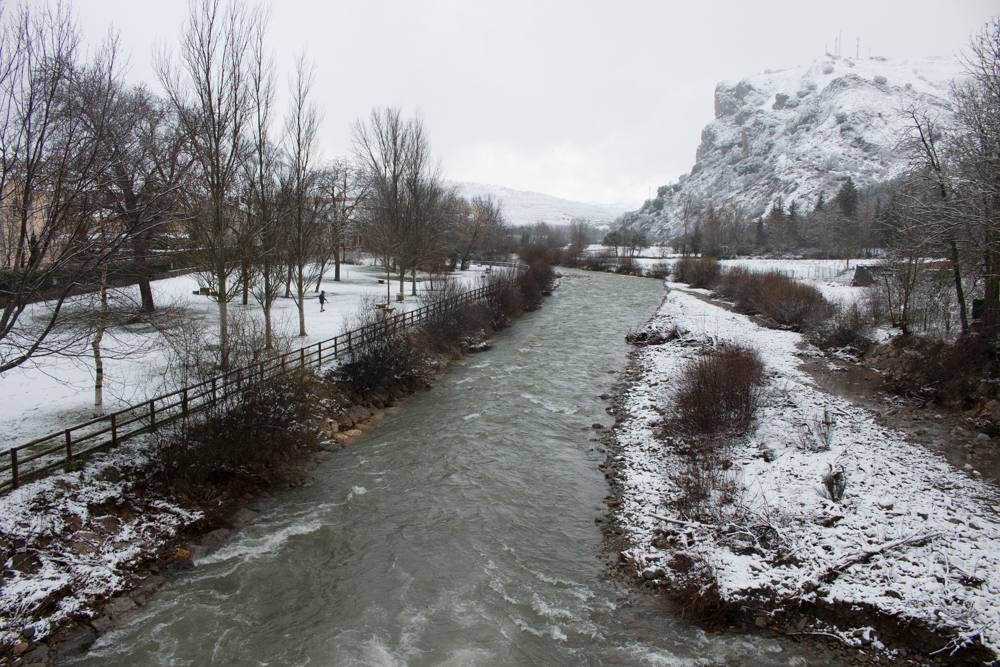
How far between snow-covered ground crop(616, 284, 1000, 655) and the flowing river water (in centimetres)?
102

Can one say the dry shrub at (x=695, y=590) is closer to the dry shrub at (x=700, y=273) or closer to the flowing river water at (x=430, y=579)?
the flowing river water at (x=430, y=579)

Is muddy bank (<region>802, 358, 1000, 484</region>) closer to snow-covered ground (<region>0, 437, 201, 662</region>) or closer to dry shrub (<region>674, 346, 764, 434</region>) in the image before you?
dry shrub (<region>674, 346, 764, 434</region>)

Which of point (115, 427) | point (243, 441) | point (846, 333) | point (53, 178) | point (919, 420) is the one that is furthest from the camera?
point (846, 333)

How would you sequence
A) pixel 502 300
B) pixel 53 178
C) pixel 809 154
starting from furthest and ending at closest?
pixel 809 154 < pixel 502 300 < pixel 53 178

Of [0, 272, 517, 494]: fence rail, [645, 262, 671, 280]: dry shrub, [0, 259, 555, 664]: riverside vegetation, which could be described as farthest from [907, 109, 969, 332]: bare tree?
[645, 262, 671, 280]: dry shrub

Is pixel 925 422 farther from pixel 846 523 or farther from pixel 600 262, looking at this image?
pixel 600 262

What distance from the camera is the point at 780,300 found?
34062 millimetres

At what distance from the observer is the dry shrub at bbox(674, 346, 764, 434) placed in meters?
14.9

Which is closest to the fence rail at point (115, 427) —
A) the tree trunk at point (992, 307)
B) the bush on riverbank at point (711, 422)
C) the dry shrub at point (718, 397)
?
the bush on riverbank at point (711, 422)

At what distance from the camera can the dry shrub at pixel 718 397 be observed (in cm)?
1491

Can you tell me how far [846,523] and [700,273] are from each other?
51.0 metres

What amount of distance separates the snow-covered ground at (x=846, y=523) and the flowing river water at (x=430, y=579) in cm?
102

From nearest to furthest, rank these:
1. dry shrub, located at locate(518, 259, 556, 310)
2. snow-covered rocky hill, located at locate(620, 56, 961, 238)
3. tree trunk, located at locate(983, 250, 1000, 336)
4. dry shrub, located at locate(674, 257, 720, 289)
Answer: tree trunk, located at locate(983, 250, 1000, 336) → dry shrub, located at locate(518, 259, 556, 310) → dry shrub, located at locate(674, 257, 720, 289) → snow-covered rocky hill, located at locate(620, 56, 961, 238)

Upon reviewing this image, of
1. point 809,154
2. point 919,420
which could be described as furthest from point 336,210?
point 809,154
